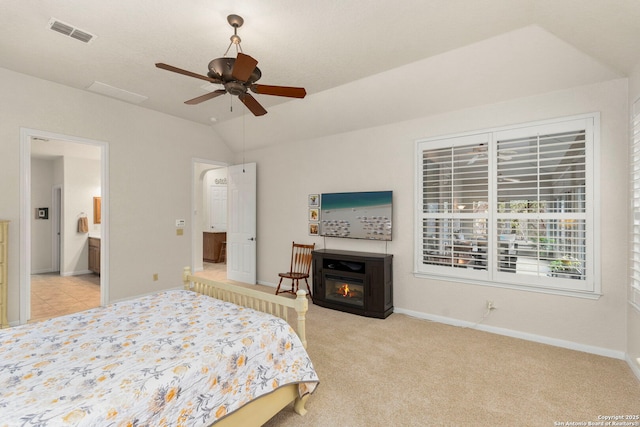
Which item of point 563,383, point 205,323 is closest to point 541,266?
point 563,383

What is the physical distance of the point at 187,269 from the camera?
3.06m

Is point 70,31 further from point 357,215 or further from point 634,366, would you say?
Result: point 634,366

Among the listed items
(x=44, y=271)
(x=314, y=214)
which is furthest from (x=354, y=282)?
(x=44, y=271)

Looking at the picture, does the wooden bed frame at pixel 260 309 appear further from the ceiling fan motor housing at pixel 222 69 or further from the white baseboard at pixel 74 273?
the white baseboard at pixel 74 273

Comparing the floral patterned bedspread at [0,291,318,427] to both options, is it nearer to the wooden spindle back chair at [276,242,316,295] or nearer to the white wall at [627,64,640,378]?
the wooden spindle back chair at [276,242,316,295]

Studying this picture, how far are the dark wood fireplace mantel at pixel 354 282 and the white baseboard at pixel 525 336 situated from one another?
439 mm

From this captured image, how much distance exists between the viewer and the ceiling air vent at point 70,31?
100.0 inches

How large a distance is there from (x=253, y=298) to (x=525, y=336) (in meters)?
2.88

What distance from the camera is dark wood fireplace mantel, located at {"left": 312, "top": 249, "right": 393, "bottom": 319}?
3.87m

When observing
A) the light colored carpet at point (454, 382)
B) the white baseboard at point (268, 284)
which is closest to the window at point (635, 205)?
the light colored carpet at point (454, 382)

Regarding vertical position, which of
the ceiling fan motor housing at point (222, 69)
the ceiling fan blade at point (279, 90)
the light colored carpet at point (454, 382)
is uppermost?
the ceiling fan motor housing at point (222, 69)

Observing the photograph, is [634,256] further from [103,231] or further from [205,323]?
[103,231]

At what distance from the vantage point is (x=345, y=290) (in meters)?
4.22

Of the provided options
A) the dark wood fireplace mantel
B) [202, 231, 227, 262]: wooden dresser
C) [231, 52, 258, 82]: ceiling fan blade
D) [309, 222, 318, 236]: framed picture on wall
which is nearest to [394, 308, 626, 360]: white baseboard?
the dark wood fireplace mantel
